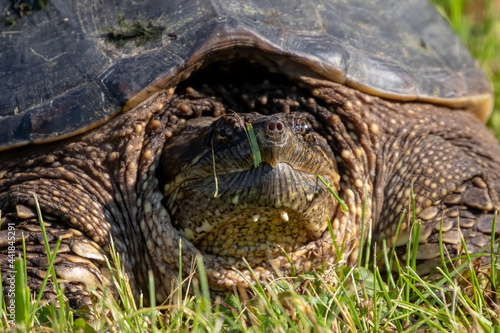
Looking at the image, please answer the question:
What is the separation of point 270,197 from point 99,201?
2.80 ft

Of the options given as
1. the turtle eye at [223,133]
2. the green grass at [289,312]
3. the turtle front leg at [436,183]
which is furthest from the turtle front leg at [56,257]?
the turtle front leg at [436,183]

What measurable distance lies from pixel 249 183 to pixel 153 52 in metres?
0.81

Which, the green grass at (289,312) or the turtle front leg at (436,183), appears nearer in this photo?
the green grass at (289,312)

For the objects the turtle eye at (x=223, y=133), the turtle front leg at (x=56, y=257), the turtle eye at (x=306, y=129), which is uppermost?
the turtle eye at (x=223, y=133)

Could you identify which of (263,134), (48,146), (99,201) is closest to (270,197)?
(263,134)

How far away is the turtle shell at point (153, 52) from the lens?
8.57 ft

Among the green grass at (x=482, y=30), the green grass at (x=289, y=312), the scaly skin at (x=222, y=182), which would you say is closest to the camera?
the green grass at (x=289, y=312)

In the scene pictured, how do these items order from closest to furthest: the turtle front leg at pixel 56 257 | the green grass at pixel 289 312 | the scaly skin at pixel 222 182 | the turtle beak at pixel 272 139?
1. the green grass at pixel 289 312
2. the turtle beak at pixel 272 139
3. the turtle front leg at pixel 56 257
4. the scaly skin at pixel 222 182

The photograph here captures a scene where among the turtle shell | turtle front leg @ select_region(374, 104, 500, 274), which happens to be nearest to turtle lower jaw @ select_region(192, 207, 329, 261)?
turtle front leg @ select_region(374, 104, 500, 274)

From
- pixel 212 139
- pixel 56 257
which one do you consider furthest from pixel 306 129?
pixel 56 257

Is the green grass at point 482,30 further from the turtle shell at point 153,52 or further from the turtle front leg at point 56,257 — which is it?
the turtle front leg at point 56,257

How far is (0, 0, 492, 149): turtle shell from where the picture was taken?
8.57 ft

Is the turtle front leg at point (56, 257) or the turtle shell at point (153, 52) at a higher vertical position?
the turtle shell at point (153, 52)

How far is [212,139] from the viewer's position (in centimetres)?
237
